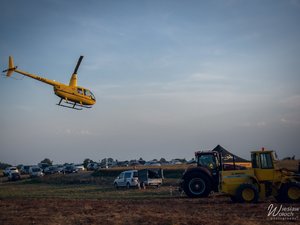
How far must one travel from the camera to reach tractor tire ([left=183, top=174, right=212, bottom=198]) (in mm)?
20578

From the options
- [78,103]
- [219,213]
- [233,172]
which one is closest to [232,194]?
[233,172]

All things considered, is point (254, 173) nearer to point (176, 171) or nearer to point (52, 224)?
point (52, 224)

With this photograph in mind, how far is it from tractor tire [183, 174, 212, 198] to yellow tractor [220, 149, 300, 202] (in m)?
2.01

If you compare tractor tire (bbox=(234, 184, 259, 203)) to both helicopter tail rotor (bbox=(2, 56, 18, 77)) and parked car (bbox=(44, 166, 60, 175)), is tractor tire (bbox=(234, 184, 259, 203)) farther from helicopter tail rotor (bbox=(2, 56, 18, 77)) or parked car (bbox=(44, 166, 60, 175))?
parked car (bbox=(44, 166, 60, 175))

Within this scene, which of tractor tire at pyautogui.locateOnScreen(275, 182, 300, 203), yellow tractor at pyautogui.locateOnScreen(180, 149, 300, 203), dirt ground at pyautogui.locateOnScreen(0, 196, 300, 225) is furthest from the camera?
yellow tractor at pyautogui.locateOnScreen(180, 149, 300, 203)

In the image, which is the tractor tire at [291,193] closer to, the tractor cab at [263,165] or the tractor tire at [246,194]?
the tractor cab at [263,165]

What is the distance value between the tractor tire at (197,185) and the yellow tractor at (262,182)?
201cm

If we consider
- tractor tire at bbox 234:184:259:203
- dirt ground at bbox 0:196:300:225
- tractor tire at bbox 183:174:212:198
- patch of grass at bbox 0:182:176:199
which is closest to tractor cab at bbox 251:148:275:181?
tractor tire at bbox 234:184:259:203

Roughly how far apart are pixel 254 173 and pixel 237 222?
20.3ft

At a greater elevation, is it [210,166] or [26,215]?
[210,166]

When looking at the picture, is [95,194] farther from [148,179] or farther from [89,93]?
[89,93]

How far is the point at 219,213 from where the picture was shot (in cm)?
1483

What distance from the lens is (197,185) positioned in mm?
20750

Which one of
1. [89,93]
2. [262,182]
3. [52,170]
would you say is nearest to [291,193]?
[262,182]
